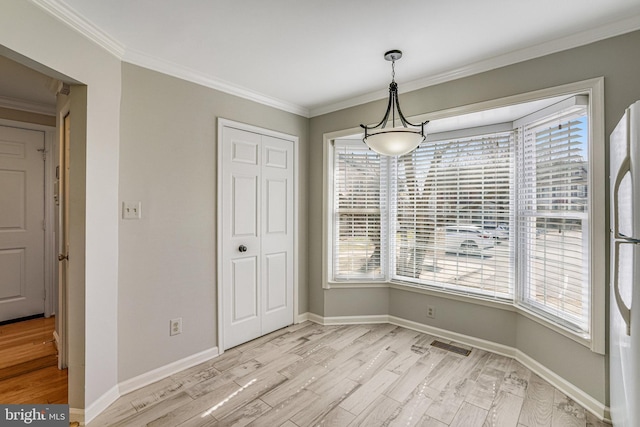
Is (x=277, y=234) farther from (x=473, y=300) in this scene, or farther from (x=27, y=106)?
(x=27, y=106)

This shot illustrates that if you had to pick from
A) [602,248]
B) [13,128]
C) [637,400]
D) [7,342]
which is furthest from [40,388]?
[602,248]

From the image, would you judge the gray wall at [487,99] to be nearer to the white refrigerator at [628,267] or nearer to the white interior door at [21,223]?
the white refrigerator at [628,267]

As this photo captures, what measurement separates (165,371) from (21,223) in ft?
9.07

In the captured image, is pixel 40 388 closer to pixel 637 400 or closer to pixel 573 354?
pixel 637 400

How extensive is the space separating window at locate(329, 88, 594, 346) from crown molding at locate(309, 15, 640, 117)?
0.37 m

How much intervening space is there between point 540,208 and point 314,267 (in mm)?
2322

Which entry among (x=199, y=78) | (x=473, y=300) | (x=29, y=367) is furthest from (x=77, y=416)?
(x=473, y=300)

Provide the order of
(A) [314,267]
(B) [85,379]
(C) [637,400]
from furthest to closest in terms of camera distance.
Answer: (A) [314,267] → (B) [85,379] → (C) [637,400]

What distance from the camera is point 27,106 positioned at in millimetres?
3510

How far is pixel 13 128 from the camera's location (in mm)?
3549

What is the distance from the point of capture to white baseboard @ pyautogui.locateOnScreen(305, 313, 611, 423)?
2.06 meters

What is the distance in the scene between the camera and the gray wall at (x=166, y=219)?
2307mm

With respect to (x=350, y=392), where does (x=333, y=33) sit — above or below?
above

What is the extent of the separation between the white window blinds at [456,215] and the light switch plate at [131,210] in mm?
2545
